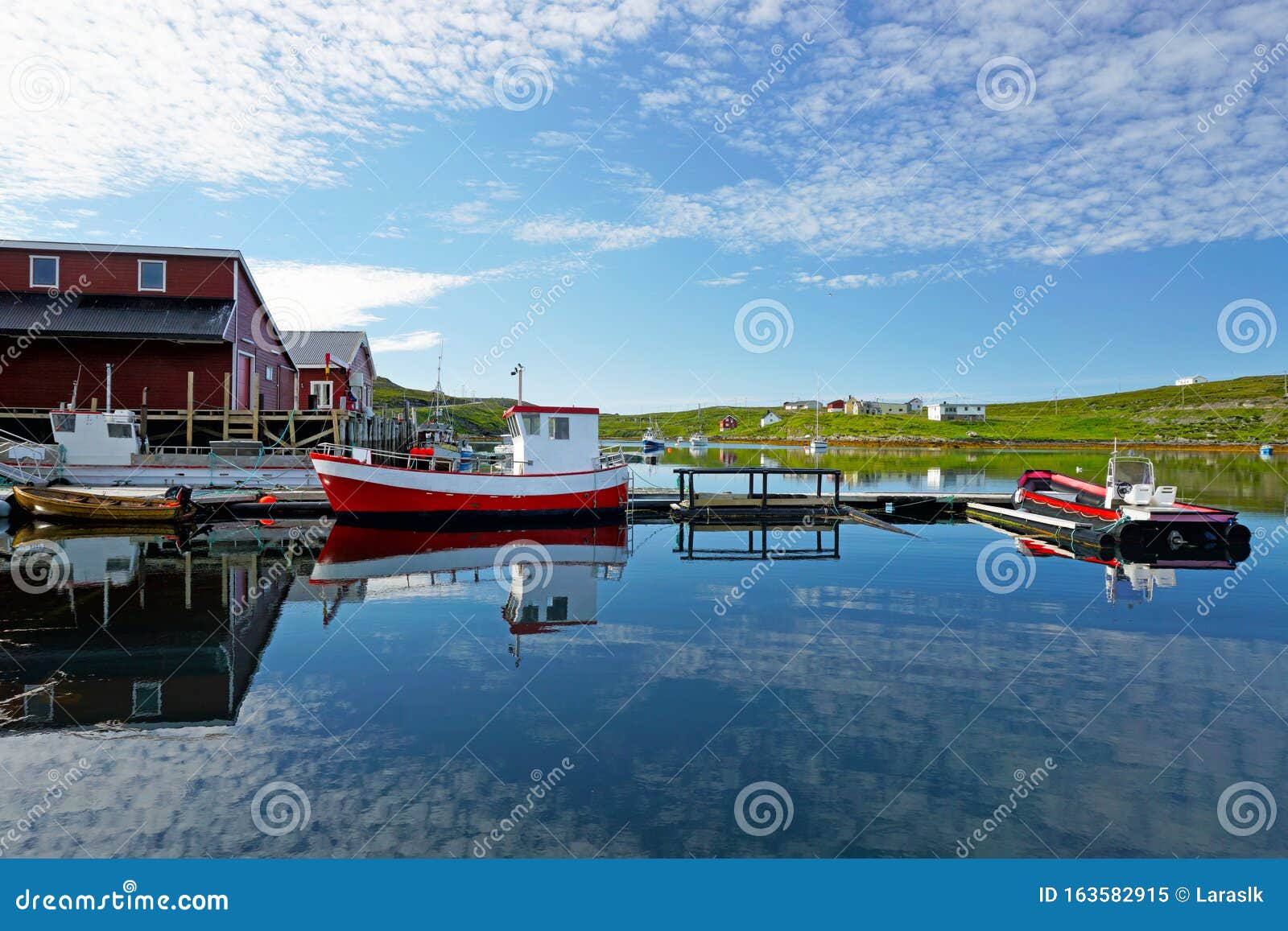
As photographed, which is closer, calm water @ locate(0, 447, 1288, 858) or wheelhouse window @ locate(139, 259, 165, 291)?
calm water @ locate(0, 447, 1288, 858)

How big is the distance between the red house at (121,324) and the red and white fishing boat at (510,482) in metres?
12.4

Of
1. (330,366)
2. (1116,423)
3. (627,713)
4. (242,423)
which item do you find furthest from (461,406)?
(627,713)

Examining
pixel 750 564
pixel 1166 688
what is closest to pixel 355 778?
pixel 1166 688

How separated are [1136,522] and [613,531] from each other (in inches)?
679

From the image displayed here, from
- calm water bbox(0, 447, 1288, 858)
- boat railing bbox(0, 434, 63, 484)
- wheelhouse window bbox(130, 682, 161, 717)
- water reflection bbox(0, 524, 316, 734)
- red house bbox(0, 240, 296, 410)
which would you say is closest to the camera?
calm water bbox(0, 447, 1288, 858)

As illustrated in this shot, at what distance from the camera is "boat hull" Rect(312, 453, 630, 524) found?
2603cm

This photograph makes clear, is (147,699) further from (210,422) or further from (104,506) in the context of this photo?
(210,422)

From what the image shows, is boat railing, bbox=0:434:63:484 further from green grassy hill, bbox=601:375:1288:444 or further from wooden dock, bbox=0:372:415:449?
green grassy hill, bbox=601:375:1288:444

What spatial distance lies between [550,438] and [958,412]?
159m

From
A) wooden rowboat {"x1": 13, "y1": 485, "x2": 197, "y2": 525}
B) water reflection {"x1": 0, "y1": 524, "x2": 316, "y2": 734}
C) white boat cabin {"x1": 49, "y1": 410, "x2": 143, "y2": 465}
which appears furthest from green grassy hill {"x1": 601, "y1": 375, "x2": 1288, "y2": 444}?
water reflection {"x1": 0, "y1": 524, "x2": 316, "y2": 734}

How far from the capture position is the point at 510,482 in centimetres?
2689

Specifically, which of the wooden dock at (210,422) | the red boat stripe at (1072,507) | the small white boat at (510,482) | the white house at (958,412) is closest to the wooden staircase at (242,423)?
the wooden dock at (210,422)

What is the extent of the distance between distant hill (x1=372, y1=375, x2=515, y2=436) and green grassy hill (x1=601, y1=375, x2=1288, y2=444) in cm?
3036

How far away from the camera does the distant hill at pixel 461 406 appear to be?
405 feet
